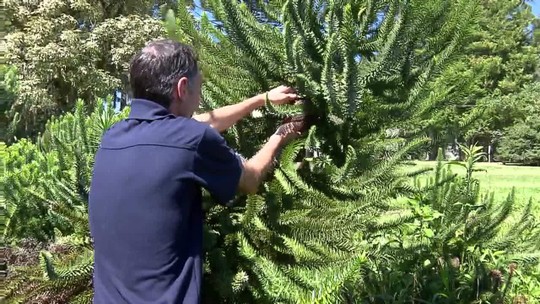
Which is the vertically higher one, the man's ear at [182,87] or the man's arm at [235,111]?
the man's ear at [182,87]

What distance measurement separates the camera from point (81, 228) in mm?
2787

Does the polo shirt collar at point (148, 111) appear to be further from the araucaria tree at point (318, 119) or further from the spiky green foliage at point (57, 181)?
the spiky green foliage at point (57, 181)

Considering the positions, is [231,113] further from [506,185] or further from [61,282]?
[506,185]

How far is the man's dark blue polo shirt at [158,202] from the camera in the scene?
180 centimetres

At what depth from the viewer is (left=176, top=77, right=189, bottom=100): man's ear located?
6.19 ft

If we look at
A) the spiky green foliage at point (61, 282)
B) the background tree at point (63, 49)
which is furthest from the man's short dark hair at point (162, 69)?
the background tree at point (63, 49)

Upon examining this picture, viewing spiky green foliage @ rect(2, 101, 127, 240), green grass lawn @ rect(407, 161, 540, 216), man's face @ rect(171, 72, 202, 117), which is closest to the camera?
man's face @ rect(171, 72, 202, 117)

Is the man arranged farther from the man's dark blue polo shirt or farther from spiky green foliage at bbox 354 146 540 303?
spiky green foliage at bbox 354 146 540 303

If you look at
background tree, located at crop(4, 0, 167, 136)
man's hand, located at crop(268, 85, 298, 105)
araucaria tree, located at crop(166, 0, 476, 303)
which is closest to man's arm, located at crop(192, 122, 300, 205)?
araucaria tree, located at crop(166, 0, 476, 303)

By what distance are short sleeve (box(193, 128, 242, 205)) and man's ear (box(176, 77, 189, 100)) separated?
169mm

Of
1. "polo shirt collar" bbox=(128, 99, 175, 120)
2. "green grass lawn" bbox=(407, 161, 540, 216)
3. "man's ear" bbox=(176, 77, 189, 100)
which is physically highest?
"man's ear" bbox=(176, 77, 189, 100)

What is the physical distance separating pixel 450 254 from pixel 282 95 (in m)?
1.46

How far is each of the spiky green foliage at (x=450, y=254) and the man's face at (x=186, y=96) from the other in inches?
48.7

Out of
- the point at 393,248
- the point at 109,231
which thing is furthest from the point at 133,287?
the point at 393,248
